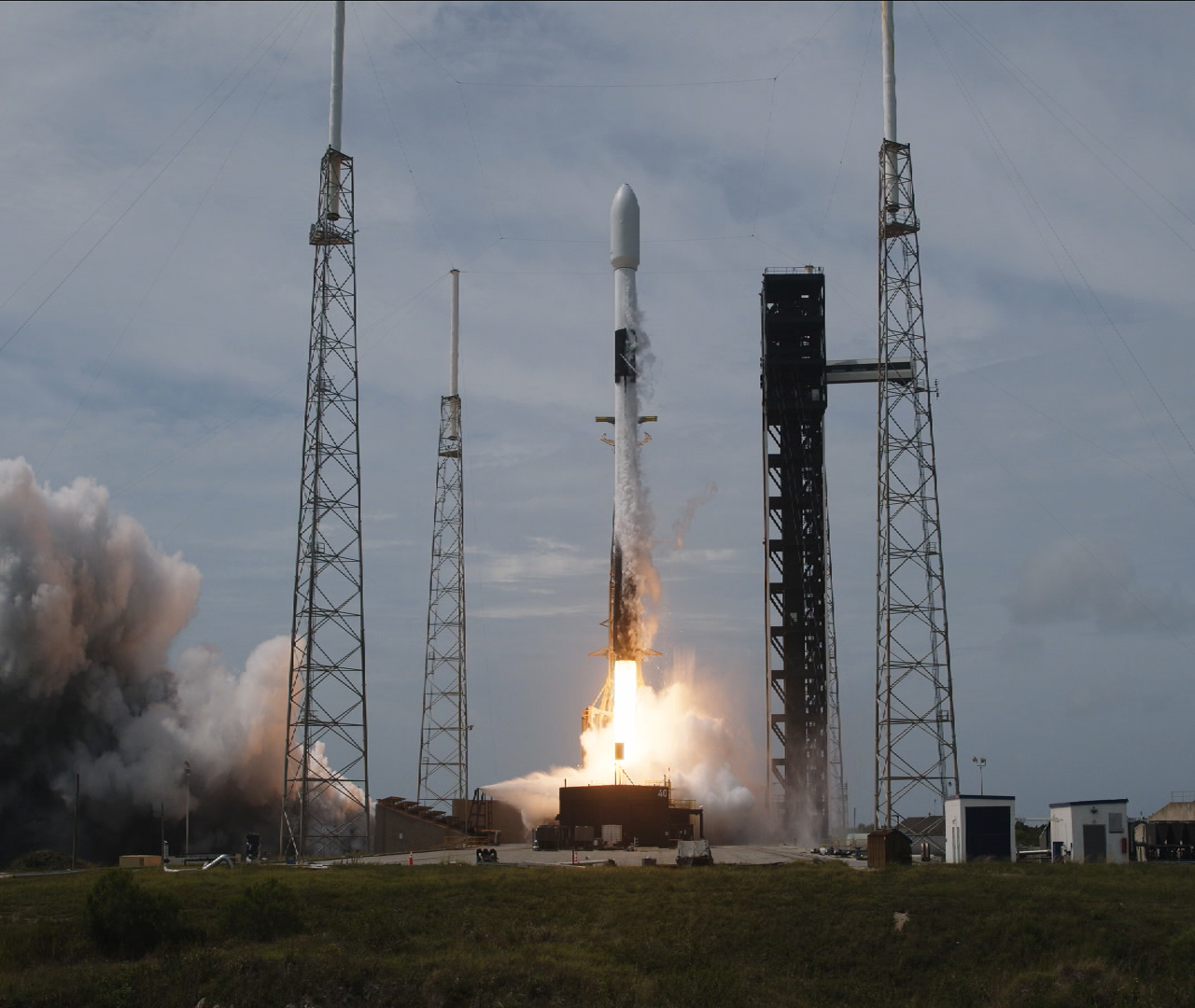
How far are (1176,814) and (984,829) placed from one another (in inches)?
747

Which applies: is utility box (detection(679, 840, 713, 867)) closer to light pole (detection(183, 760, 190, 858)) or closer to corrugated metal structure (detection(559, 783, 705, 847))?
corrugated metal structure (detection(559, 783, 705, 847))

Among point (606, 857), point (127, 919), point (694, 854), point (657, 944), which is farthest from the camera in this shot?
point (606, 857)

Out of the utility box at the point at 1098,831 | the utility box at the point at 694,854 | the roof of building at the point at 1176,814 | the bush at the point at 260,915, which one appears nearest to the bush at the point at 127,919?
the bush at the point at 260,915

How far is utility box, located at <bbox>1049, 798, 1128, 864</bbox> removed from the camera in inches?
1941

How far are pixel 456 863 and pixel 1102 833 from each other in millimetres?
23126

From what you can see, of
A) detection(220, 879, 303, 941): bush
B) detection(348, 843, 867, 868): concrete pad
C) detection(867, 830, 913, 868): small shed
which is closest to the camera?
detection(220, 879, 303, 941): bush

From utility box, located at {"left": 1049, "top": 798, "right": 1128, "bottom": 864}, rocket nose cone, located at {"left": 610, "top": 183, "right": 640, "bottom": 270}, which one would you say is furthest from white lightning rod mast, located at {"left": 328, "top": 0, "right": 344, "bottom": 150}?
utility box, located at {"left": 1049, "top": 798, "right": 1128, "bottom": 864}

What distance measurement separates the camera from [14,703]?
6675 cm

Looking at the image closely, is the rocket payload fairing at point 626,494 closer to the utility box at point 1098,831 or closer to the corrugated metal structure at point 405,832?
the corrugated metal structure at point 405,832

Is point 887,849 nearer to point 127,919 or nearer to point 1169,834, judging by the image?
point 1169,834

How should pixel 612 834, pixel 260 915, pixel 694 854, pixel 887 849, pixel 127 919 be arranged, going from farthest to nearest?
pixel 612 834, pixel 694 854, pixel 887 849, pixel 260 915, pixel 127 919

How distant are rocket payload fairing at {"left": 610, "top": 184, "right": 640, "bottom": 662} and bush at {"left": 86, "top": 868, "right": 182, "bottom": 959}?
3264 centimetres

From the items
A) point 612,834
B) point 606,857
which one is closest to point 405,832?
point 612,834

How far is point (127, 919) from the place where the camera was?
122 ft
